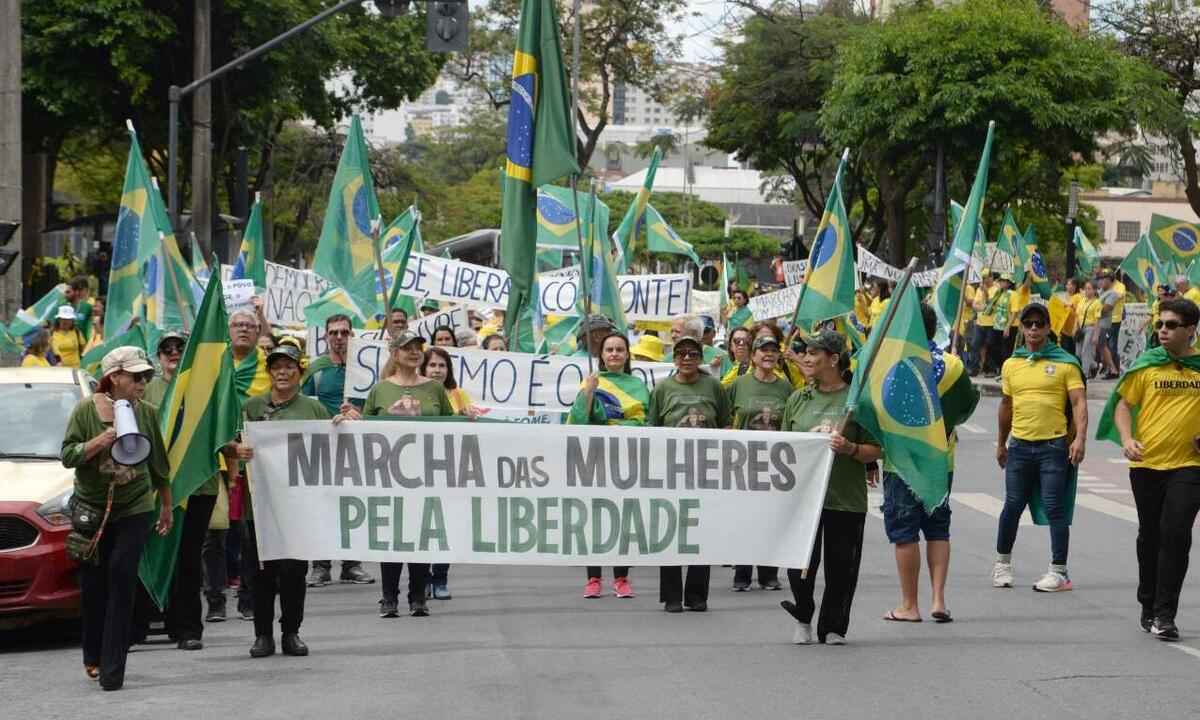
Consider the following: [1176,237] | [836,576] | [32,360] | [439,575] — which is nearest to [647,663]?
[836,576]

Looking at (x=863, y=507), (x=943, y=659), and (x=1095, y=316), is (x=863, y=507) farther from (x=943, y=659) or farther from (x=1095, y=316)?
(x=1095, y=316)

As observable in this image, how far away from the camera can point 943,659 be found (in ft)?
31.4

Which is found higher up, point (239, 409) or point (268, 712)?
point (239, 409)

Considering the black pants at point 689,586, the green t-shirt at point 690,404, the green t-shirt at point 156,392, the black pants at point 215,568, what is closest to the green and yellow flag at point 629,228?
the green t-shirt at point 690,404

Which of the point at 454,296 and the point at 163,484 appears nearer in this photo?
the point at 163,484

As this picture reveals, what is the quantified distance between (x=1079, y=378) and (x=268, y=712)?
623 centimetres

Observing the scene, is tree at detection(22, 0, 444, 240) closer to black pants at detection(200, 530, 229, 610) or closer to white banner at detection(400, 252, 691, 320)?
white banner at detection(400, 252, 691, 320)

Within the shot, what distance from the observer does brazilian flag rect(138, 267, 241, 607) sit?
9773 millimetres

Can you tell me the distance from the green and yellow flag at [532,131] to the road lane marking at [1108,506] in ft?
21.9

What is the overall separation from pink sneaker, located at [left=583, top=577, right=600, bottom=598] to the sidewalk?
20.2m

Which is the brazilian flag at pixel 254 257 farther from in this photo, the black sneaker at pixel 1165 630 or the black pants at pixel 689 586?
the black sneaker at pixel 1165 630

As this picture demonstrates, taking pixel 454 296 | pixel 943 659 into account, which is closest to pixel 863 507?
pixel 943 659

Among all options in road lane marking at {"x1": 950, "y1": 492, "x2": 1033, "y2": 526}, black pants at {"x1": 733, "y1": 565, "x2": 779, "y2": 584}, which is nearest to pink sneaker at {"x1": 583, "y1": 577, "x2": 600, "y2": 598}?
black pants at {"x1": 733, "y1": 565, "x2": 779, "y2": 584}

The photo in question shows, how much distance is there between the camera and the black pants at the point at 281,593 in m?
9.94
